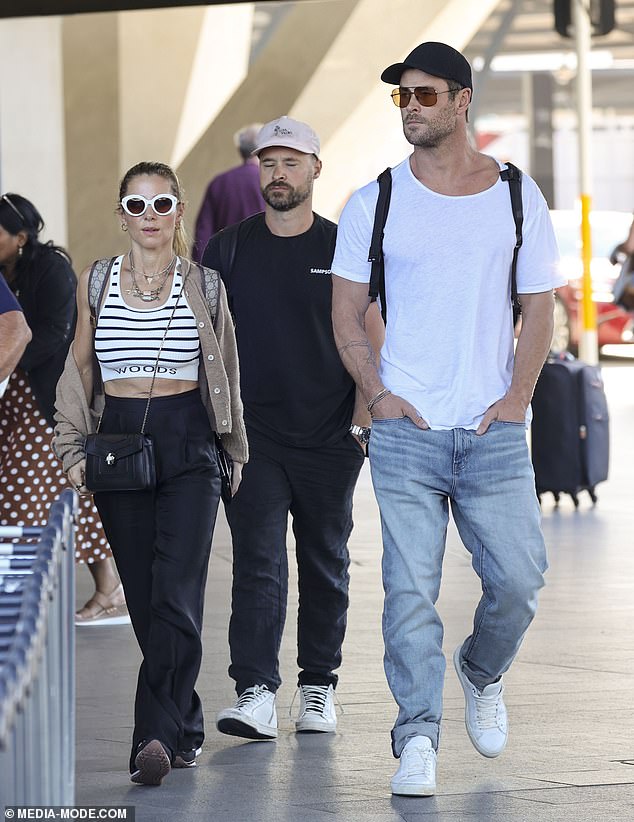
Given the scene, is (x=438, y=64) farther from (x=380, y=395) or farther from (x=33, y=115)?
(x=33, y=115)

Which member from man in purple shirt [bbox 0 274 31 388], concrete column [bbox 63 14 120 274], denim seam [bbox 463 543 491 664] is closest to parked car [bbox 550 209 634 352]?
concrete column [bbox 63 14 120 274]

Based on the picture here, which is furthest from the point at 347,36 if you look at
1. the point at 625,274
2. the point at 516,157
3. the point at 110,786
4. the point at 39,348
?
the point at 516,157

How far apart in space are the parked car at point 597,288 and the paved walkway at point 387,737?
14395mm

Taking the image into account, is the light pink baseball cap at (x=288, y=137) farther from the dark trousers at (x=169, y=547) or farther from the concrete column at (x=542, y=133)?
the concrete column at (x=542, y=133)

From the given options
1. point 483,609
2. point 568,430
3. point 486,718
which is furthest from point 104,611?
point 568,430

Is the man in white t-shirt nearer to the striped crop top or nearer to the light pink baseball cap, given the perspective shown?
the striped crop top

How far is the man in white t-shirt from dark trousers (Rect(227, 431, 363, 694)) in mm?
856

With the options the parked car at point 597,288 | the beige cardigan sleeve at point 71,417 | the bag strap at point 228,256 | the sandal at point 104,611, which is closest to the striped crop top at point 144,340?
the beige cardigan sleeve at point 71,417

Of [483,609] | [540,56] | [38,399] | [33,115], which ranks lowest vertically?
[483,609]

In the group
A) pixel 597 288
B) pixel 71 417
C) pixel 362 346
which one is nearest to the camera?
pixel 362 346

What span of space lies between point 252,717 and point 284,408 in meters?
1.06

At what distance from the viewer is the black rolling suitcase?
1194 centimetres

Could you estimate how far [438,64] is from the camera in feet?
17.6

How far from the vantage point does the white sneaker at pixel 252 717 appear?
19.7ft
